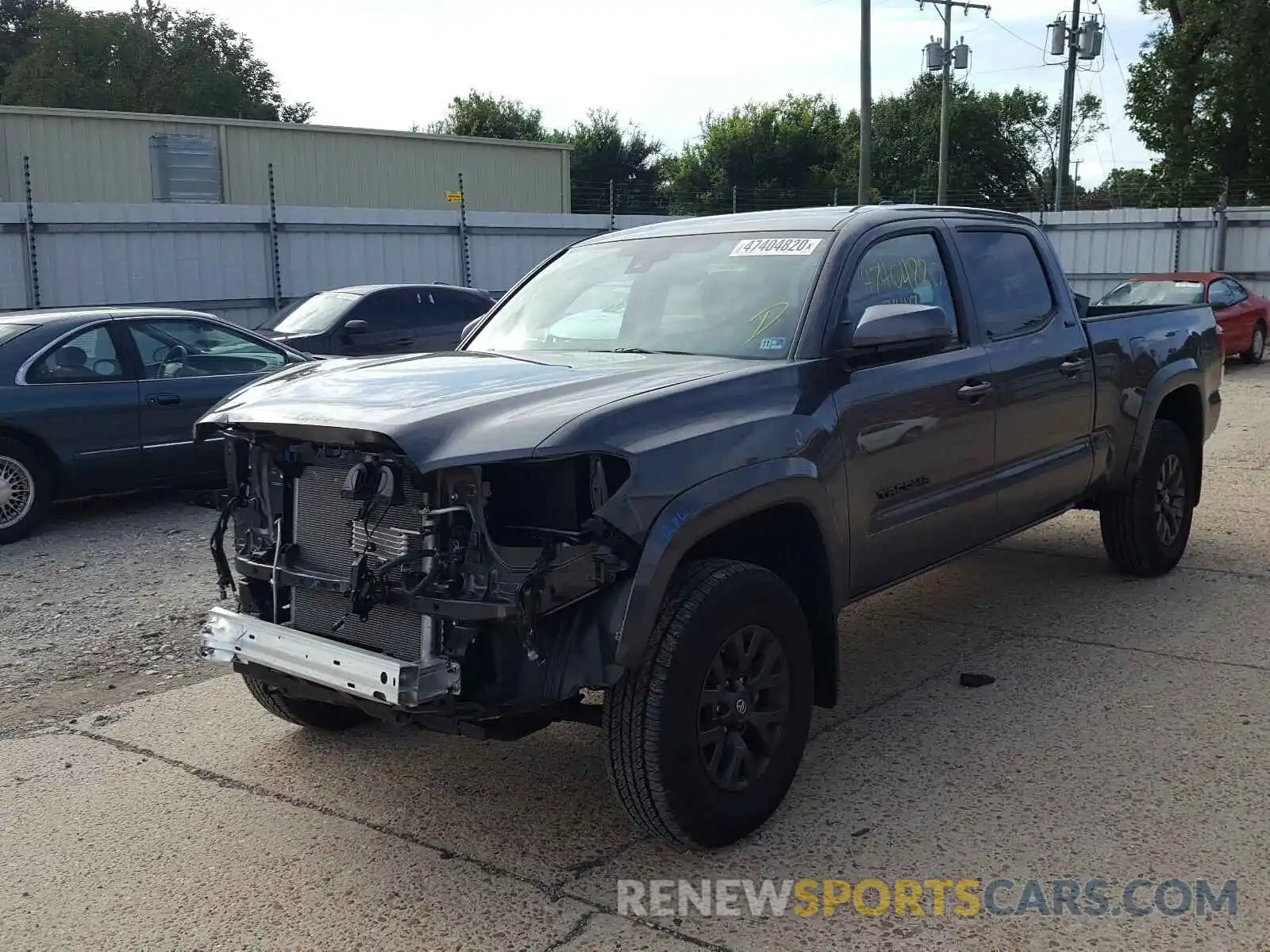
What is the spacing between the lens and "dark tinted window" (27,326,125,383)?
8.48 meters

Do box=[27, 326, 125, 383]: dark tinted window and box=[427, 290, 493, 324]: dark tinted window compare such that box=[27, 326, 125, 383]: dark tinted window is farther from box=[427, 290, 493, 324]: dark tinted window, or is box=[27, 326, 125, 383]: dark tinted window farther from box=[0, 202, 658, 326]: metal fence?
box=[0, 202, 658, 326]: metal fence

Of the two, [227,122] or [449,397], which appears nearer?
[449,397]

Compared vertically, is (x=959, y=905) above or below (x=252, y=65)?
below

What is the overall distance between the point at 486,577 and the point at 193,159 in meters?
22.1

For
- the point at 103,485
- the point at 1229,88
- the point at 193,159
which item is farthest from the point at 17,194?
the point at 1229,88

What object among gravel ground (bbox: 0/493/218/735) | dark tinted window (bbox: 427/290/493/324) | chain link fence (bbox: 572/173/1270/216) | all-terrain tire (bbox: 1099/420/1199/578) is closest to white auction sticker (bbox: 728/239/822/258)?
all-terrain tire (bbox: 1099/420/1199/578)

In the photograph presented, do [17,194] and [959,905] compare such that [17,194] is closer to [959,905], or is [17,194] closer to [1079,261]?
[1079,261]

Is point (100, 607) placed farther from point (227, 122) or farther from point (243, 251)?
point (227, 122)

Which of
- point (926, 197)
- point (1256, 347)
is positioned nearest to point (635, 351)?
point (1256, 347)

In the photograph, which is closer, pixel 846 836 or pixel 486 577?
pixel 486 577

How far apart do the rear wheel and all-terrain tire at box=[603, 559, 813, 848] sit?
1859 centimetres

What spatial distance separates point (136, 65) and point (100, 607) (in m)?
50.9

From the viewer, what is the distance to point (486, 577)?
333 centimetres

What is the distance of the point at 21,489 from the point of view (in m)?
8.30
